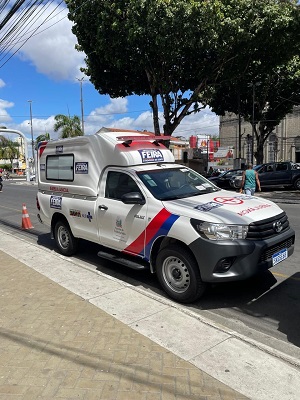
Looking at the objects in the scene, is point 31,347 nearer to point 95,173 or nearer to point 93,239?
point 93,239

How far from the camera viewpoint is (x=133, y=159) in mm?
5477

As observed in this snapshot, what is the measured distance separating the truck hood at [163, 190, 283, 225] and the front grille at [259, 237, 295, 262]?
0.38 metres

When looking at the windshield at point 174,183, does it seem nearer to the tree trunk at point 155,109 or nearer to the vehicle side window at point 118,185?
the vehicle side window at point 118,185

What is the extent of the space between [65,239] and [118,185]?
2.09 m

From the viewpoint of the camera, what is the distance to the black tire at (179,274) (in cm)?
429

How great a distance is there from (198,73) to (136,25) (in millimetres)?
4434

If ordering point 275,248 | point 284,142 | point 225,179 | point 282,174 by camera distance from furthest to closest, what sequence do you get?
point 284,142 < point 225,179 < point 282,174 < point 275,248

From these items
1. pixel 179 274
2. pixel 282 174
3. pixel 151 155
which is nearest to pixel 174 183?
pixel 151 155

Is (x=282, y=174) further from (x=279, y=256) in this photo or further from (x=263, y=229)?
(x=263, y=229)

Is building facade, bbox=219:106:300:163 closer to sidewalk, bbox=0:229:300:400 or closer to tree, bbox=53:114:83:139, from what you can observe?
tree, bbox=53:114:83:139

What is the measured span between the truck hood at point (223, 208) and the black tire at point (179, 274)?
488 millimetres

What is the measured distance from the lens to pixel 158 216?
4.66 metres

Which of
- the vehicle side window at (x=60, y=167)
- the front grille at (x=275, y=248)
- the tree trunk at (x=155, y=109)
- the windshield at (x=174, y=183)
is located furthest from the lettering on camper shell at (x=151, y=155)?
the tree trunk at (x=155, y=109)

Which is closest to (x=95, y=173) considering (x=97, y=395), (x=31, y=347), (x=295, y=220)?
(x=31, y=347)
